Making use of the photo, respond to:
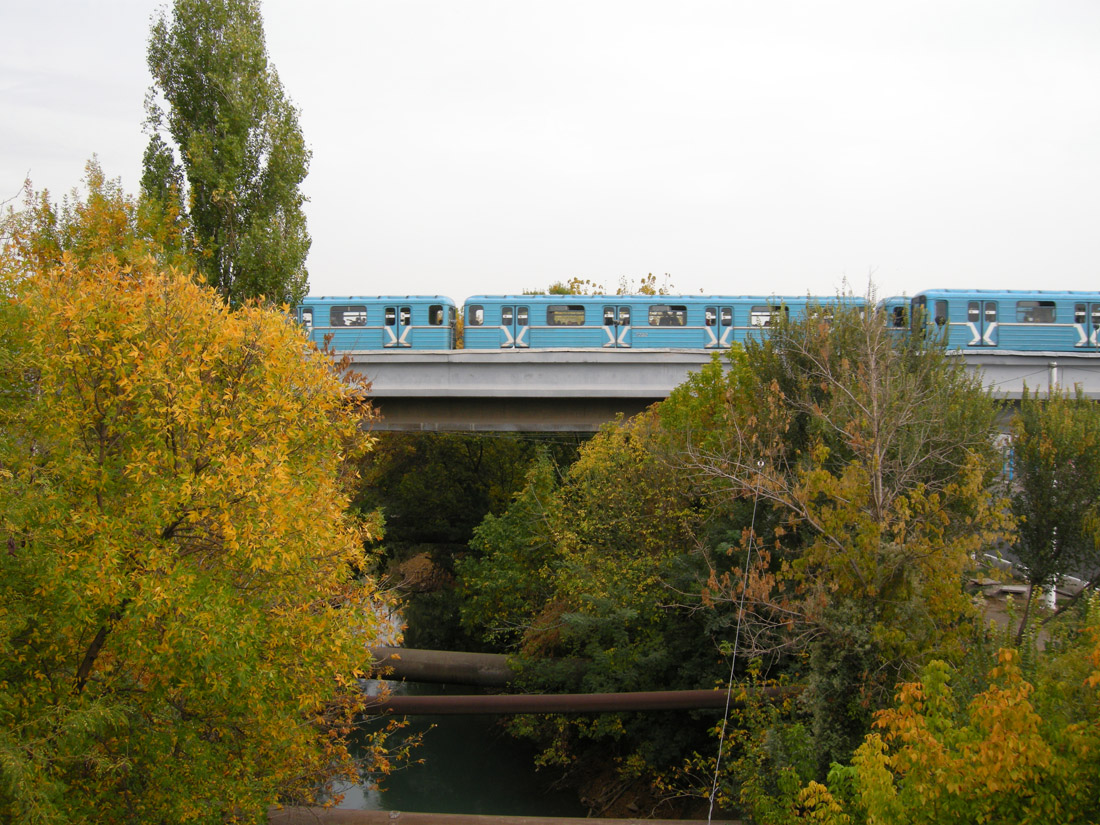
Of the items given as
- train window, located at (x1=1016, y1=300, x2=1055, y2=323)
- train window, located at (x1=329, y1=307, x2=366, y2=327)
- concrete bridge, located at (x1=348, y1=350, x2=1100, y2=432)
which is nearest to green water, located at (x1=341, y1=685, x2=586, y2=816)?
concrete bridge, located at (x1=348, y1=350, x2=1100, y2=432)

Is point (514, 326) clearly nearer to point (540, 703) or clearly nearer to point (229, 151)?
point (229, 151)

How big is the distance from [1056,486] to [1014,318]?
11.3 m

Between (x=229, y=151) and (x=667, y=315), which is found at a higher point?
(x=229, y=151)

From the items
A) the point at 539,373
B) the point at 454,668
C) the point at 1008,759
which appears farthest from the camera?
the point at 454,668

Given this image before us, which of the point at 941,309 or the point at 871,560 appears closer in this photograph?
the point at 871,560

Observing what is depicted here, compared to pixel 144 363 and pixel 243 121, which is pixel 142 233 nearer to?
pixel 243 121

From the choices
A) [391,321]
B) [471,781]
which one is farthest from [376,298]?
[471,781]

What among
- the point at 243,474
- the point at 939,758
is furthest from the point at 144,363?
the point at 939,758

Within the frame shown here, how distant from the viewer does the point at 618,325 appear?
27750 millimetres

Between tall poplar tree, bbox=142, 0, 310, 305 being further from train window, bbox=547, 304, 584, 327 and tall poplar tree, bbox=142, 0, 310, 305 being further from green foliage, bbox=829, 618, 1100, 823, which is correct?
green foliage, bbox=829, 618, 1100, 823

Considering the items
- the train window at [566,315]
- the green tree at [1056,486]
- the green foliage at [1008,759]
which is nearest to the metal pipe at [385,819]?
the green foliage at [1008,759]

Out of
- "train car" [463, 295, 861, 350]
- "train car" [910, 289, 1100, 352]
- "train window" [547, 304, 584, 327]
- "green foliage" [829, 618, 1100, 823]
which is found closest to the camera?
"green foliage" [829, 618, 1100, 823]

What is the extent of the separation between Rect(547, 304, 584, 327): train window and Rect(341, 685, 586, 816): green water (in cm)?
1431

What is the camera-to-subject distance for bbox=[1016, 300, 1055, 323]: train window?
26141mm
